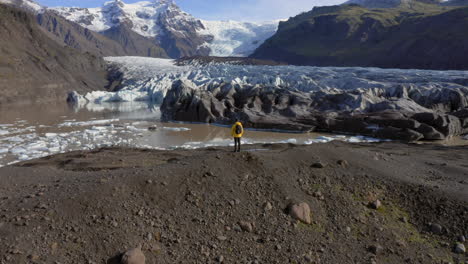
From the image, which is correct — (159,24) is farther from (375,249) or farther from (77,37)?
(375,249)

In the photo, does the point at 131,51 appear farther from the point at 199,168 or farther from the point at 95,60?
the point at 199,168

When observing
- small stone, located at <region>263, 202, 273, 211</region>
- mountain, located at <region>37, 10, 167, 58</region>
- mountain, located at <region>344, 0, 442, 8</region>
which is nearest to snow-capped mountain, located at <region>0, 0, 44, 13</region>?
mountain, located at <region>37, 10, 167, 58</region>

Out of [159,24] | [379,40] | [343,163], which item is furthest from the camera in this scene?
[159,24]

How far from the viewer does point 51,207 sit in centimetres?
482

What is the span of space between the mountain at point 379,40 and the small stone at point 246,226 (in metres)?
60.7

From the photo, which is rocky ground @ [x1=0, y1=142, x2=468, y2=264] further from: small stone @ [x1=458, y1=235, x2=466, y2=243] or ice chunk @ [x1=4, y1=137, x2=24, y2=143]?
ice chunk @ [x1=4, y1=137, x2=24, y2=143]

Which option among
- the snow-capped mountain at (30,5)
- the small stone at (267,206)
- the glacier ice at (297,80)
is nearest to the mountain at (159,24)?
the snow-capped mountain at (30,5)

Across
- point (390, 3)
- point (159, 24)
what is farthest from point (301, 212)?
point (159, 24)

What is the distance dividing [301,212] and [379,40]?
82873 millimetres

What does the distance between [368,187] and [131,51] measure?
16077cm

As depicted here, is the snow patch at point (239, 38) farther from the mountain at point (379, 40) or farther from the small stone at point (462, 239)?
the small stone at point (462, 239)

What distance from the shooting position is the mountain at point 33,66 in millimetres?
37469

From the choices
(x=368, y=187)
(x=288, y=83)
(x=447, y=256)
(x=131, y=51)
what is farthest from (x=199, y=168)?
(x=131, y=51)

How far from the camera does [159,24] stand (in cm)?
18488
